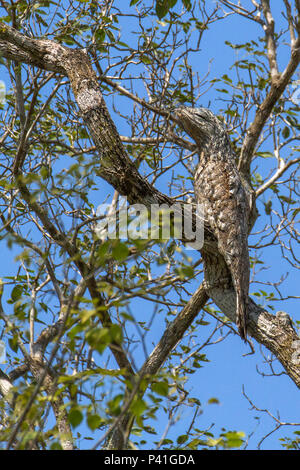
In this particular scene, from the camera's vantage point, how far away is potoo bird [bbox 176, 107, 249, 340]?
325cm

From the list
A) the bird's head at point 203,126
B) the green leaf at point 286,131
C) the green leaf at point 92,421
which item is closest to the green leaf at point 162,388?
the green leaf at point 92,421

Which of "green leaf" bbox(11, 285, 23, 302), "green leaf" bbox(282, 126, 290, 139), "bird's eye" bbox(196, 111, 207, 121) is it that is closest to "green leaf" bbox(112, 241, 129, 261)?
"green leaf" bbox(11, 285, 23, 302)

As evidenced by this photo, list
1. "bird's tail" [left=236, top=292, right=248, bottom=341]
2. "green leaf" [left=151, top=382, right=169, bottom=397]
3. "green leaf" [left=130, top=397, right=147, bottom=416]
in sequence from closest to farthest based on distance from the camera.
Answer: "green leaf" [left=130, top=397, right=147, bottom=416], "green leaf" [left=151, top=382, right=169, bottom=397], "bird's tail" [left=236, top=292, right=248, bottom=341]

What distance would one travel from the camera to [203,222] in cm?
333

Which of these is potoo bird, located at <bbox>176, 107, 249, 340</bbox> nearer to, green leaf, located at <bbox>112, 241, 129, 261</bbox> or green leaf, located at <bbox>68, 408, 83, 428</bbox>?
green leaf, located at <bbox>112, 241, 129, 261</bbox>

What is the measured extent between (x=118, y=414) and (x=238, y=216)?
2.10 metres

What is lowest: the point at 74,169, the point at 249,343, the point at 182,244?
the point at 74,169

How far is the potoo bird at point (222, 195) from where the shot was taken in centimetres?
325

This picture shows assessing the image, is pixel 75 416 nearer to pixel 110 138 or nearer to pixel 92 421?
pixel 92 421

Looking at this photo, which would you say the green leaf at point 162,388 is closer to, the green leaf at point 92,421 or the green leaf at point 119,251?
the green leaf at point 92,421

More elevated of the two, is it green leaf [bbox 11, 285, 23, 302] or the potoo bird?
the potoo bird

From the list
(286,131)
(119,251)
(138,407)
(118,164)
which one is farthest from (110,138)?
(286,131)

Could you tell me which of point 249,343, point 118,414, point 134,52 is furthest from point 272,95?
point 118,414
